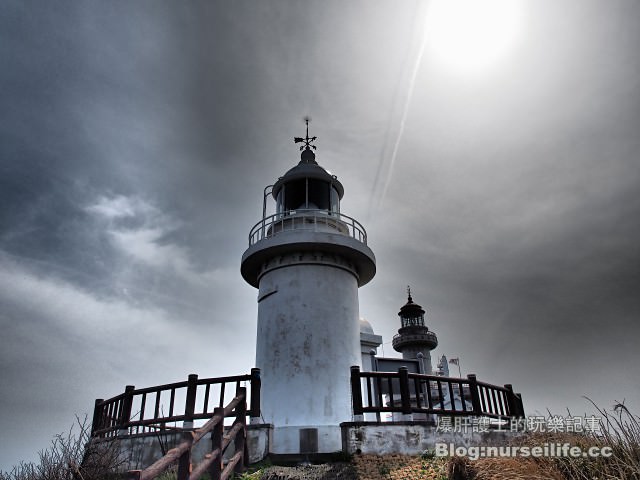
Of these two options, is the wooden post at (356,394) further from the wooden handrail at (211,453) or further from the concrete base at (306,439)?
the wooden handrail at (211,453)

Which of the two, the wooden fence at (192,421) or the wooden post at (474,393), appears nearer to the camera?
the wooden fence at (192,421)

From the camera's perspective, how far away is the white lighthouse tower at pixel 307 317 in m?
12.1

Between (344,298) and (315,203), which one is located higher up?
(315,203)

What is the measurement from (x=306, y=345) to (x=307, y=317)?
81cm

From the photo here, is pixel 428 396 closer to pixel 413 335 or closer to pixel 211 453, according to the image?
pixel 211 453

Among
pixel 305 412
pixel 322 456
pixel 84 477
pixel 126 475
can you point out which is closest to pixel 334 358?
pixel 305 412

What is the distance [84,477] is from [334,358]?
6.90m

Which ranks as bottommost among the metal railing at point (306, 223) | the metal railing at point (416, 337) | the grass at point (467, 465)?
the grass at point (467, 465)

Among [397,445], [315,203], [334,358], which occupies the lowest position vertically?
[397,445]

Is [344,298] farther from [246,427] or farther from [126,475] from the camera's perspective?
[126,475]

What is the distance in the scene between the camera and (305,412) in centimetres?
1209

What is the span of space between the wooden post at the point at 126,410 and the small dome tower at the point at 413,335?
2931cm

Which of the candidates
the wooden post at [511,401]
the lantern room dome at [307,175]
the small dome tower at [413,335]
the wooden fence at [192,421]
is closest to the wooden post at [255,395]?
the wooden fence at [192,421]

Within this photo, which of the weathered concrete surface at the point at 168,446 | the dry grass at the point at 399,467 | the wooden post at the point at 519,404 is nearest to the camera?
the dry grass at the point at 399,467
